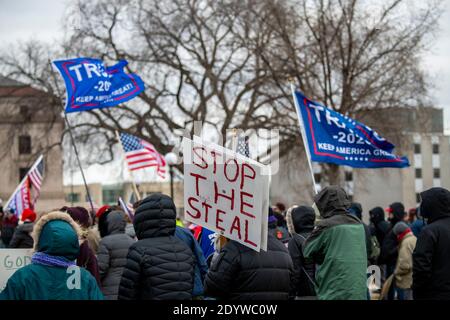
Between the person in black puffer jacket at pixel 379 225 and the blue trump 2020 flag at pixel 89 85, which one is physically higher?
the blue trump 2020 flag at pixel 89 85

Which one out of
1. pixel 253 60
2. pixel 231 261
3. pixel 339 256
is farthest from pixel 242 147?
pixel 253 60

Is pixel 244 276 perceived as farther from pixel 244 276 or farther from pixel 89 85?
pixel 89 85

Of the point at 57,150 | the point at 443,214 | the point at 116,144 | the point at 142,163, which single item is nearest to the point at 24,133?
the point at 57,150

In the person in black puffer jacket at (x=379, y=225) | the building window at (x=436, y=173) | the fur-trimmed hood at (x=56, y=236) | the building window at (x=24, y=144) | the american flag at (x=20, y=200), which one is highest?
the building window at (x=436, y=173)

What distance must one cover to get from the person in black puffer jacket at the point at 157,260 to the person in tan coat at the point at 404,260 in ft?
23.7

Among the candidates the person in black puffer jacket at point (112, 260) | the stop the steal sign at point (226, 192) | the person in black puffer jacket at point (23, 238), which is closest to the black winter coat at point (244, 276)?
the stop the steal sign at point (226, 192)

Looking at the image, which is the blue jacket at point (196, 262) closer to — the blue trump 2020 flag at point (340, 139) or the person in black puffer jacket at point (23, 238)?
the person in black puffer jacket at point (23, 238)

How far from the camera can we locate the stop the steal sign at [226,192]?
19.9 feet

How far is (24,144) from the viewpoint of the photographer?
35531mm

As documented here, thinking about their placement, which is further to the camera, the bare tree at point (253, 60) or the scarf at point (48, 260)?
the bare tree at point (253, 60)

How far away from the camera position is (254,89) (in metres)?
32.6
